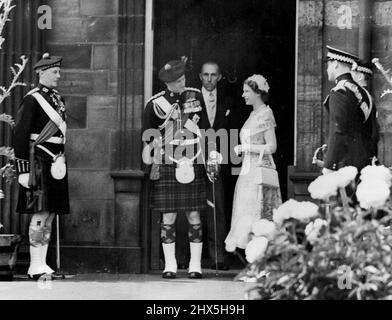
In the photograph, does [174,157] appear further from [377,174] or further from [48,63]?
[377,174]

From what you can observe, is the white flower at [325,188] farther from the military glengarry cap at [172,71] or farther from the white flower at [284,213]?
the military glengarry cap at [172,71]

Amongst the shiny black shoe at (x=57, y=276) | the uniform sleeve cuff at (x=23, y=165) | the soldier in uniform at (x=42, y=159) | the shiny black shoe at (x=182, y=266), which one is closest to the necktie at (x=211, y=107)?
the shiny black shoe at (x=182, y=266)

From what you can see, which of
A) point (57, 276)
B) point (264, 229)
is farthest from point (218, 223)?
point (264, 229)

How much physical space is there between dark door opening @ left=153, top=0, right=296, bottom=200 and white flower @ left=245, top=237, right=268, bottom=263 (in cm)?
716

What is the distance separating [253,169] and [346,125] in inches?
95.7

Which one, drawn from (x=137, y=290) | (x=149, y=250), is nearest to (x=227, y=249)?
(x=149, y=250)

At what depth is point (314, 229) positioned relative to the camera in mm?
6324

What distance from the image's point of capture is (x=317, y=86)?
1276cm

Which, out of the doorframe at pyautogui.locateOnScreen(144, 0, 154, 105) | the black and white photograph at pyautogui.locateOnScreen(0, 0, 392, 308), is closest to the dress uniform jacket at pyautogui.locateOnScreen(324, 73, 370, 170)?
the black and white photograph at pyautogui.locateOnScreen(0, 0, 392, 308)

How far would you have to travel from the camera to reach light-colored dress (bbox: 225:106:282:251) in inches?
497

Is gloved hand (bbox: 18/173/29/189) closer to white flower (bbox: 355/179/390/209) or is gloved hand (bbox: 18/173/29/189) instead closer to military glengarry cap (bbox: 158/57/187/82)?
military glengarry cap (bbox: 158/57/187/82)
